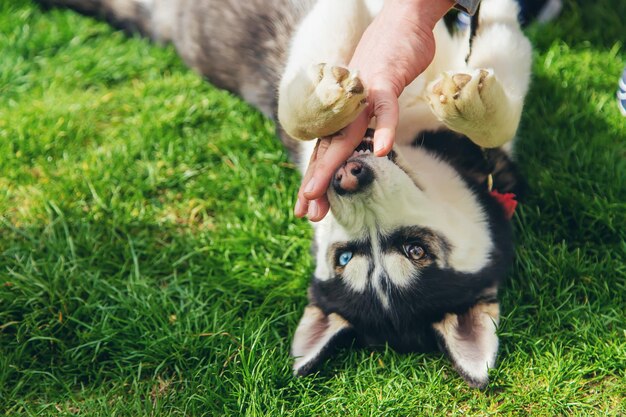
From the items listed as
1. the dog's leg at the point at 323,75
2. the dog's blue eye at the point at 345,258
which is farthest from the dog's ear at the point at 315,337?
the dog's leg at the point at 323,75

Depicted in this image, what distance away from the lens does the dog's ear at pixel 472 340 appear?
278cm

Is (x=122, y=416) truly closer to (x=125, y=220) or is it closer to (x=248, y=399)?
(x=248, y=399)

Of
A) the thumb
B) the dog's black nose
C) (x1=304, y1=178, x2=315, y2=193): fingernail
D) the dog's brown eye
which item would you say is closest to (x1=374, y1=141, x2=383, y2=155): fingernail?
the thumb

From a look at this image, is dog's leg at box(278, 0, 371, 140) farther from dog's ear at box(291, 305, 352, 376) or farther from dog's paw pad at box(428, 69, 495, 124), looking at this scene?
dog's ear at box(291, 305, 352, 376)

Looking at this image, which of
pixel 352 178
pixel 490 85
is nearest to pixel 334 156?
pixel 352 178

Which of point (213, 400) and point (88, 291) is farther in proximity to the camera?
point (88, 291)

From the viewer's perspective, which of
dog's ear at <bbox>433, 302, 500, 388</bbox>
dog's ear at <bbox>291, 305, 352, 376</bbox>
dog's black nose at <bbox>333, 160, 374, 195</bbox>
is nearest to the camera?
dog's black nose at <bbox>333, 160, 374, 195</bbox>

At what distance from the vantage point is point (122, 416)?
2.94 m

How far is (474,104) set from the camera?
2609mm

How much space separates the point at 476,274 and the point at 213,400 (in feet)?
4.45

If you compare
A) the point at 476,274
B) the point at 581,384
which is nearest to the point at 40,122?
the point at 476,274

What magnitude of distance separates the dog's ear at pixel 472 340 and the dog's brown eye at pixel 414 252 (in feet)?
1.04

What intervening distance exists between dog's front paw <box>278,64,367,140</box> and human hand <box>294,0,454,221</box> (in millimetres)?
90

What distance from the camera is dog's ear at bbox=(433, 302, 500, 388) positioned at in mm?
2781
